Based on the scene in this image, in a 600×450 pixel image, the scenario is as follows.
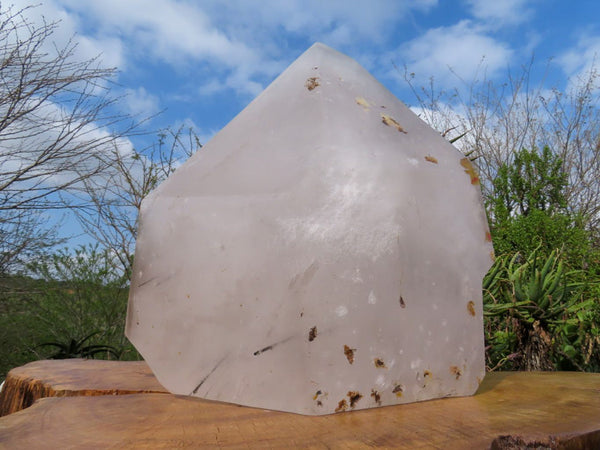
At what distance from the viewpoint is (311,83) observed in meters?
1.25

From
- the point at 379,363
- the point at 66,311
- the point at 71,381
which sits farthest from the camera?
the point at 66,311

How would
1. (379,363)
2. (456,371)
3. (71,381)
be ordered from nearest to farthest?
(379,363), (456,371), (71,381)

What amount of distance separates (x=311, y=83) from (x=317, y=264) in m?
0.50

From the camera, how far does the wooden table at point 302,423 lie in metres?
0.83

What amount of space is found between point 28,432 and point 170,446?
0.29 metres

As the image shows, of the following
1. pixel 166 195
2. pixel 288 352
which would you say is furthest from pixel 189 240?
pixel 288 352

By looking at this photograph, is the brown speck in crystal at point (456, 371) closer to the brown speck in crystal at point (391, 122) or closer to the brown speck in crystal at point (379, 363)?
the brown speck in crystal at point (379, 363)

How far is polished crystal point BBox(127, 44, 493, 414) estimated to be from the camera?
1.02 m

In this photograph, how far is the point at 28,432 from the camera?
890 millimetres

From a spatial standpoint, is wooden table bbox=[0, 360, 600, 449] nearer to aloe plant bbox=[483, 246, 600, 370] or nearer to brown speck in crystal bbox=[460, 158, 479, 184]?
brown speck in crystal bbox=[460, 158, 479, 184]

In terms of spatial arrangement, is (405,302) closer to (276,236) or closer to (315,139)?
(276,236)

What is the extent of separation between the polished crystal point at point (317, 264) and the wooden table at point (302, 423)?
6 cm

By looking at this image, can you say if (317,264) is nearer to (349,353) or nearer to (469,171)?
(349,353)

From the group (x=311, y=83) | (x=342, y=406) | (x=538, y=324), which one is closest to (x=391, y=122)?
(x=311, y=83)
